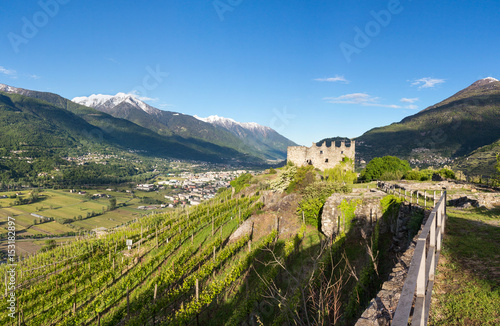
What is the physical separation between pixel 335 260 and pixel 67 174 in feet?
562

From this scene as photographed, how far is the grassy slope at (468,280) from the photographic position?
13.1 ft

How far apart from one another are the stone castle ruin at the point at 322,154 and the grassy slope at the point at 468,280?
30.7m

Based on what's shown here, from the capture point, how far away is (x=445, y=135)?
340ft

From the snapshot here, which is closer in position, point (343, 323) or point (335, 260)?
point (343, 323)

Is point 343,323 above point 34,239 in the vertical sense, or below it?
above

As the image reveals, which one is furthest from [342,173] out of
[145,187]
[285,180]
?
[145,187]

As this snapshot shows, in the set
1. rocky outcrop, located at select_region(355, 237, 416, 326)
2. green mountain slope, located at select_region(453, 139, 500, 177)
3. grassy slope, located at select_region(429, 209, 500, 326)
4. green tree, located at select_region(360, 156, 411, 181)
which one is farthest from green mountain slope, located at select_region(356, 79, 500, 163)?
rocky outcrop, located at select_region(355, 237, 416, 326)

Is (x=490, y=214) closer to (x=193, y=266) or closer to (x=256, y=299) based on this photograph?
(x=256, y=299)

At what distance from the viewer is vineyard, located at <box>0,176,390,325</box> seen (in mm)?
12398

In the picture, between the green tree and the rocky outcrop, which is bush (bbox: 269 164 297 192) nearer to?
the green tree

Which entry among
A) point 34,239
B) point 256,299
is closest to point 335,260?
point 256,299

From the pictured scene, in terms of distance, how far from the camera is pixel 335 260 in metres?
13.0

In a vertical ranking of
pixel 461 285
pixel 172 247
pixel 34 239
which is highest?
pixel 461 285

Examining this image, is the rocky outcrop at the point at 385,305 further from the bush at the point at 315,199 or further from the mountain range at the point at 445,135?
the mountain range at the point at 445,135
